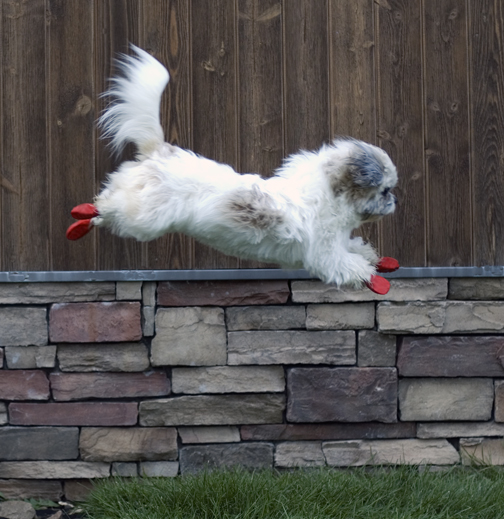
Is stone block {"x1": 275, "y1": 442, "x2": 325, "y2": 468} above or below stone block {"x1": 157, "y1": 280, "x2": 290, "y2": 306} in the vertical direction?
below

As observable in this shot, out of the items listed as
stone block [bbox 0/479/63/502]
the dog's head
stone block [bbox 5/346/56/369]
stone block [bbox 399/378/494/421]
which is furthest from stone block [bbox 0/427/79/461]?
the dog's head

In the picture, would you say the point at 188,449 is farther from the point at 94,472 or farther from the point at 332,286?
the point at 332,286

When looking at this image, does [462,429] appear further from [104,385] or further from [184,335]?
[104,385]

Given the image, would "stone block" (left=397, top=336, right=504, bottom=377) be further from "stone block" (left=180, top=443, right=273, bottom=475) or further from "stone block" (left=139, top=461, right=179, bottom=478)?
"stone block" (left=139, top=461, right=179, bottom=478)

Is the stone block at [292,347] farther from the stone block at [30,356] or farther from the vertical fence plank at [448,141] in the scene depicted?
the stone block at [30,356]

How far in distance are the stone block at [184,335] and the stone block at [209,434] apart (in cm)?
27

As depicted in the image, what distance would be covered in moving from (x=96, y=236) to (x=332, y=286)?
3.10ft

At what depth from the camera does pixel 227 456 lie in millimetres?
2748

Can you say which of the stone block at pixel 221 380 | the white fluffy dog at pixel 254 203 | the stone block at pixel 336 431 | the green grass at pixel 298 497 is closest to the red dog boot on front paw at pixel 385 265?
the white fluffy dog at pixel 254 203

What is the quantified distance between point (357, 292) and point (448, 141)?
0.70 metres

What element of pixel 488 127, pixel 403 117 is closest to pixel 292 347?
pixel 403 117

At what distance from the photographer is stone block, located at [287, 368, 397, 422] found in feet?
9.02

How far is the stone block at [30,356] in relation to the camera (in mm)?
2723

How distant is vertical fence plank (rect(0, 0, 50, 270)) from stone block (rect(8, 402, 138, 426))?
560mm
